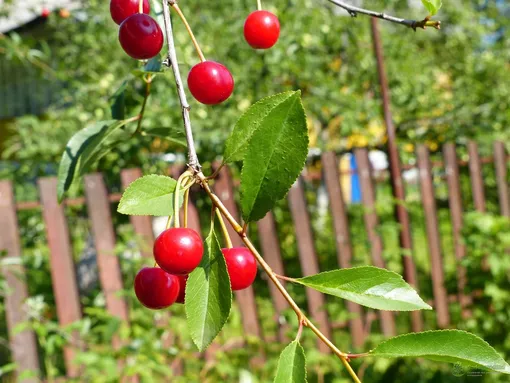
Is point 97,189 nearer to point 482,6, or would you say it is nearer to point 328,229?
point 328,229

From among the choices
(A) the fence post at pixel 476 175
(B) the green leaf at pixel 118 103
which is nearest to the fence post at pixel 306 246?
(A) the fence post at pixel 476 175

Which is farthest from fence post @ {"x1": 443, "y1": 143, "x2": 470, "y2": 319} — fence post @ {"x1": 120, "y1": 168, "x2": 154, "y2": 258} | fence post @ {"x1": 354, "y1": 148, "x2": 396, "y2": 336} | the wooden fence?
fence post @ {"x1": 120, "y1": 168, "x2": 154, "y2": 258}

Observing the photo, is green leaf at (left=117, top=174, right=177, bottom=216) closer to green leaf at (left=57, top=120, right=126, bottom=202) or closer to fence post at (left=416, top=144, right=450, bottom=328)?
green leaf at (left=57, top=120, right=126, bottom=202)

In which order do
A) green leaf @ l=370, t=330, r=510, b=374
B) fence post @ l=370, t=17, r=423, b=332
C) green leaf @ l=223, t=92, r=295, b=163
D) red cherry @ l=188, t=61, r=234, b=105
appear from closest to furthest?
1. green leaf @ l=370, t=330, r=510, b=374
2. green leaf @ l=223, t=92, r=295, b=163
3. red cherry @ l=188, t=61, r=234, b=105
4. fence post @ l=370, t=17, r=423, b=332

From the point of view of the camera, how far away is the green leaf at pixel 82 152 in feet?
2.74

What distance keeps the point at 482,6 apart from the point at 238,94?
5.43m

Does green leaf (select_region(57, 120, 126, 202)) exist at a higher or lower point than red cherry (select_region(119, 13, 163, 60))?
lower

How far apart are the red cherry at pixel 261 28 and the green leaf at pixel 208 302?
45cm

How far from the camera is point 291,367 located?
534 mm

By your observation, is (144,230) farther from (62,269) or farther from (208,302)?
(208,302)

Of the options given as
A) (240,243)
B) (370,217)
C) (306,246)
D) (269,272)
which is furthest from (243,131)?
(370,217)

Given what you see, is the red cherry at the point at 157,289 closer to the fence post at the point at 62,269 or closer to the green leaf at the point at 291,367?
the green leaf at the point at 291,367

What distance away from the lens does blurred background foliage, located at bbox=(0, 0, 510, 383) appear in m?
2.57

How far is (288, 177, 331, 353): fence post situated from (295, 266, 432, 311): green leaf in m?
2.64
